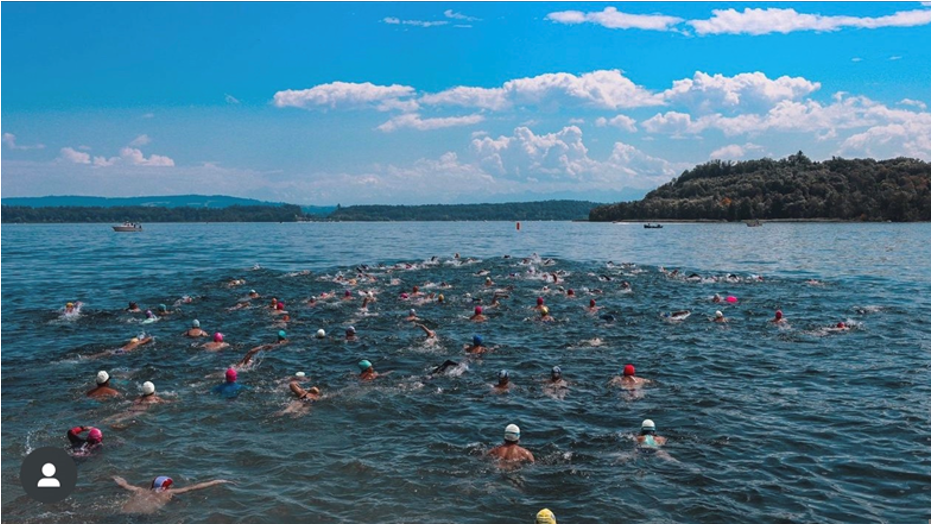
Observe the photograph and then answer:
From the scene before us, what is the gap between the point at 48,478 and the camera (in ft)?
16.7

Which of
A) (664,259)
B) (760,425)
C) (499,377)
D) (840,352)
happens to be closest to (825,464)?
(760,425)

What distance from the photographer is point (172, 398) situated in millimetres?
18938

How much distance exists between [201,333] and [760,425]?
22901mm

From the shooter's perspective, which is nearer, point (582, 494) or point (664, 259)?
point (582, 494)

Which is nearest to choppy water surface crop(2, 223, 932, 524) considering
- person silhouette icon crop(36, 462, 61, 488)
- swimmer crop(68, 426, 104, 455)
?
swimmer crop(68, 426, 104, 455)

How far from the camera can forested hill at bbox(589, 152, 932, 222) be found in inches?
5272

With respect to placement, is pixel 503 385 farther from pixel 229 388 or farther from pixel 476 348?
pixel 229 388

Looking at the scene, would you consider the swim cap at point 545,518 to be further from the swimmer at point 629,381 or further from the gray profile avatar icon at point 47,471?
the swimmer at point 629,381

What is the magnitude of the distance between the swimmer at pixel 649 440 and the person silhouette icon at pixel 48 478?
13173 millimetres

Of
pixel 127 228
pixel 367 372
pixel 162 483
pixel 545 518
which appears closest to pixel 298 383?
pixel 367 372

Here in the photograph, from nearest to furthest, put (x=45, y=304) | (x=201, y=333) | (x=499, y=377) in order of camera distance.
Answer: (x=499, y=377), (x=201, y=333), (x=45, y=304)

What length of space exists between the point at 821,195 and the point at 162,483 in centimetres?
16879

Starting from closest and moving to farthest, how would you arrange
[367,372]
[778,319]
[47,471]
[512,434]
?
[47,471] → [512,434] → [367,372] → [778,319]

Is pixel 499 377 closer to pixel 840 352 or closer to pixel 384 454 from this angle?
pixel 384 454
